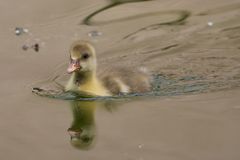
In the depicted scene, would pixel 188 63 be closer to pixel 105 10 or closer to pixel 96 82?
pixel 96 82

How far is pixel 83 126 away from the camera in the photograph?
5.25m

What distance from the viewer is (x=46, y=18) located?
7.36 m

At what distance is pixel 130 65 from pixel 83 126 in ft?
4.03

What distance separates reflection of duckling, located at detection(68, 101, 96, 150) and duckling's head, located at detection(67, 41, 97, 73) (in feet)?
0.88

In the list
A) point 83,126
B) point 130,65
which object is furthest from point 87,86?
point 130,65

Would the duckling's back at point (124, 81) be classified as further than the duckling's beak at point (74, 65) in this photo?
Yes

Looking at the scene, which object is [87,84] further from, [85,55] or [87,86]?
[85,55]

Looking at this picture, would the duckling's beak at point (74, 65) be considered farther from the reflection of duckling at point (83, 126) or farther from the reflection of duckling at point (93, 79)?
the reflection of duckling at point (83, 126)

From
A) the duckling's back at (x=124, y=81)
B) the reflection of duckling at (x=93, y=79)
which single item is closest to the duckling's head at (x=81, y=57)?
the reflection of duckling at (x=93, y=79)

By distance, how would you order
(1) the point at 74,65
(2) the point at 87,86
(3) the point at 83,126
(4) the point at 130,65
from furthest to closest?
(4) the point at 130,65, (2) the point at 87,86, (1) the point at 74,65, (3) the point at 83,126

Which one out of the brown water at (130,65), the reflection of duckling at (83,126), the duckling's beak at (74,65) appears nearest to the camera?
the brown water at (130,65)

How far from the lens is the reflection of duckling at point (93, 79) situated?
562 cm

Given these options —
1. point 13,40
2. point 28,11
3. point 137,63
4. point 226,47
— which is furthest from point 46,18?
point 226,47

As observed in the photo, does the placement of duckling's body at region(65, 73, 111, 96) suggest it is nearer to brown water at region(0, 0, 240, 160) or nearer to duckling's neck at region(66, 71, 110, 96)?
duckling's neck at region(66, 71, 110, 96)
